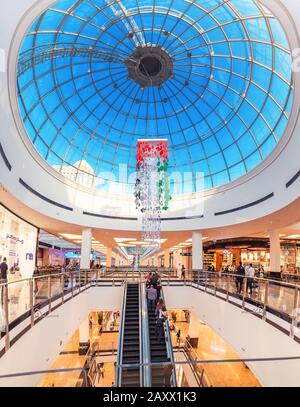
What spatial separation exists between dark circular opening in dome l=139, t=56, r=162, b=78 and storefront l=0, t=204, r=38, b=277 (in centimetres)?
1215

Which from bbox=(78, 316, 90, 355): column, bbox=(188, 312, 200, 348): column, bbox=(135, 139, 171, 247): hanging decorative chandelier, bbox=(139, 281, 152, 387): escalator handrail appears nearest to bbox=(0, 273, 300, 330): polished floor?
bbox=(139, 281, 152, 387): escalator handrail

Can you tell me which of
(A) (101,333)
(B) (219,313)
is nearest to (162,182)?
(B) (219,313)

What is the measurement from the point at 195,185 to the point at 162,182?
7.54 meters

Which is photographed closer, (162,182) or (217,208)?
(162,182)

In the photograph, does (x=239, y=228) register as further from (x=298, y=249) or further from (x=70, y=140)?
(x=70, y=140)

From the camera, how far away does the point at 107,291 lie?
1994 centimetres

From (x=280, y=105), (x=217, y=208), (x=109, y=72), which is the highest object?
(x=109, y=72)

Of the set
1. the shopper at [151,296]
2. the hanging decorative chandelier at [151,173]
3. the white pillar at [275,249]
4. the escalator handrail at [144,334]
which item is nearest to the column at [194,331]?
the white pillar at [275,249]

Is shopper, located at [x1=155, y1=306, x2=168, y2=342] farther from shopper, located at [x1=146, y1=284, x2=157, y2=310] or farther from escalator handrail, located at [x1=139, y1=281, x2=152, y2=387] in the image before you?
shopper, located at [x1=146, y1=284, x2=157, y2=310]

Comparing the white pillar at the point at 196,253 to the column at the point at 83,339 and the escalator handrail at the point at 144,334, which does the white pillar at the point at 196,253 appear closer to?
the escalator handrail at the point at 144,334

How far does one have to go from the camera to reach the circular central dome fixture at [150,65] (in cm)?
1661

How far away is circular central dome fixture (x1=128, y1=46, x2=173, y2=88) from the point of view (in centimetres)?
1661

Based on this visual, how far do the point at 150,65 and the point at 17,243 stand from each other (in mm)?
14877

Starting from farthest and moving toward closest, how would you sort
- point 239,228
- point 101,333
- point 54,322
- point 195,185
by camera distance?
point 101,333 → point 195,185 → point 239,228 → point 54,322
